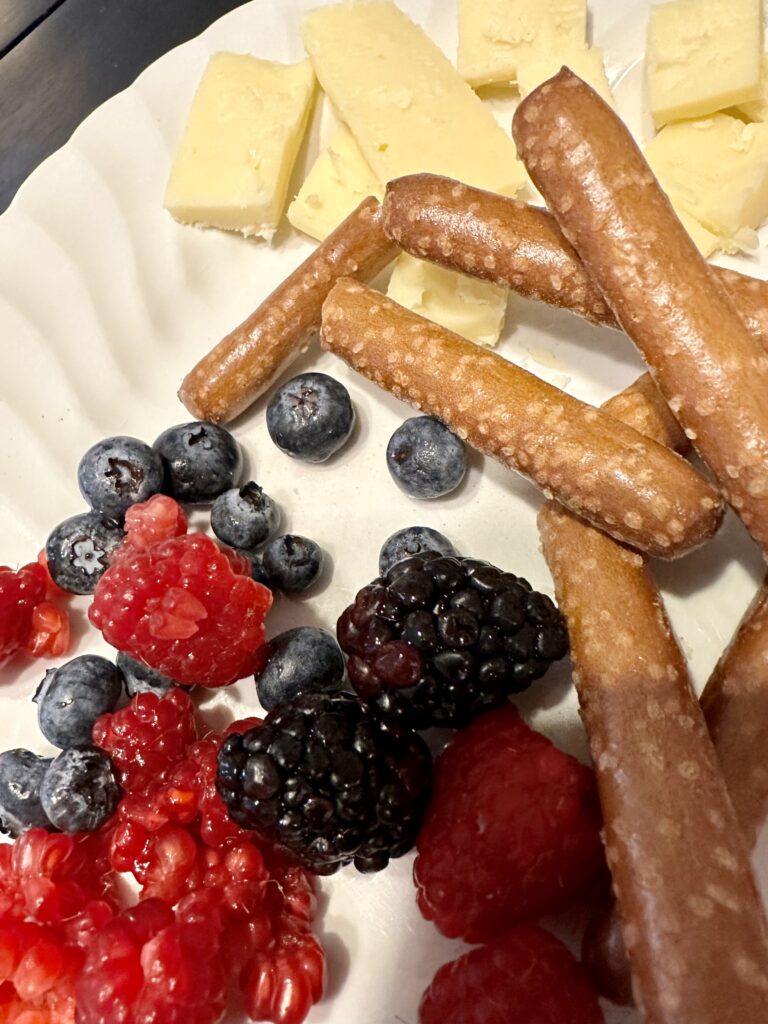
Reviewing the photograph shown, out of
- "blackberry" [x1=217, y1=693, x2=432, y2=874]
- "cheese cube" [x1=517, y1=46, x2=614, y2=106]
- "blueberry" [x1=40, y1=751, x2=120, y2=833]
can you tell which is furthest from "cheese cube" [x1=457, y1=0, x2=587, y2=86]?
"blueberry" [x1=40, y1=751, x2=120, y2=833]

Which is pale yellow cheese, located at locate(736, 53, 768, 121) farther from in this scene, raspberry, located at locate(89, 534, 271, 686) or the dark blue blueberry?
raspberry, located at locate(89, 534, 271, 686)

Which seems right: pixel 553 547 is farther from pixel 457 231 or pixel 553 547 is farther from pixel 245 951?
pixel 245 951

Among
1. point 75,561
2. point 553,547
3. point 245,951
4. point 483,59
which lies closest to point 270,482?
point 75,561

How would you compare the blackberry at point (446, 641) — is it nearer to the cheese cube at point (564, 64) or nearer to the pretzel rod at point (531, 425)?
the pretzel rod at point (531, 425)

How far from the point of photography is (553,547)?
1.29m

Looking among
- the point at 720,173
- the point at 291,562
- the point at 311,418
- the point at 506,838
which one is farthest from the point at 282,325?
the point at 506,838

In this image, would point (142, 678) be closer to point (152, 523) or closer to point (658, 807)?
point (152, 523)

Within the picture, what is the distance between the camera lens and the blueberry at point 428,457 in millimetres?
1399

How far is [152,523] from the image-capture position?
128 centimetres

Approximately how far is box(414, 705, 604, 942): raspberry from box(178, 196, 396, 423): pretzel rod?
0.78 metres

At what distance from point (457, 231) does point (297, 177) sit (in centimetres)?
52

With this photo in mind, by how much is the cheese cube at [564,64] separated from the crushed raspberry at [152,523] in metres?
1.05

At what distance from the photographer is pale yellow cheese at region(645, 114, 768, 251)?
143 cm

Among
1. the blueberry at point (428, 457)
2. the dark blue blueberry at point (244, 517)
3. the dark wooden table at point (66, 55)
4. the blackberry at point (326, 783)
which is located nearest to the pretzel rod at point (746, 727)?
the blackberry at point (326, 783)
